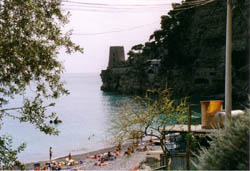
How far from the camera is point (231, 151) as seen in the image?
4855mm

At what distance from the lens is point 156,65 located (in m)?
84.3

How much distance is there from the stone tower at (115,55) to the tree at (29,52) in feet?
337

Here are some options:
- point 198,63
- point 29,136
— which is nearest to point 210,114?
point 29,136

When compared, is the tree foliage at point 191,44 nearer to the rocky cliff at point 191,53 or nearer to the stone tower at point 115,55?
the rocky cliff at point 191,53

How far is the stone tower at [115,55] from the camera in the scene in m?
112

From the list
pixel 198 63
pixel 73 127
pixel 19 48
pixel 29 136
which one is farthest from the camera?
pixel 198 63

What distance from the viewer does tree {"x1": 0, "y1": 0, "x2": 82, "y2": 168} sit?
23.5 feet

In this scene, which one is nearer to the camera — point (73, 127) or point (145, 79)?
point (73, 127)

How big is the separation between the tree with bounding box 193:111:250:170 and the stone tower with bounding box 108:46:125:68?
105804mm

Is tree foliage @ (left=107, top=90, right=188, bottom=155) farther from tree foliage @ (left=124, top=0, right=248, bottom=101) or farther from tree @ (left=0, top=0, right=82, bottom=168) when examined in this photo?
tree foliage @ (left=124, top=0, right=248, bottom=101)

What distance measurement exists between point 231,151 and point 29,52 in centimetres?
498

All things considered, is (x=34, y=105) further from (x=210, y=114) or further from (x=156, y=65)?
(x=156, y=65)

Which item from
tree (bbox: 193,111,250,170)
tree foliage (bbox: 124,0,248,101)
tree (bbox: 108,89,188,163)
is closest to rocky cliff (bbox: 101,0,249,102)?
tree foliage (bbox: 124,0,248,101)

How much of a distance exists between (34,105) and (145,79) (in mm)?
81100
